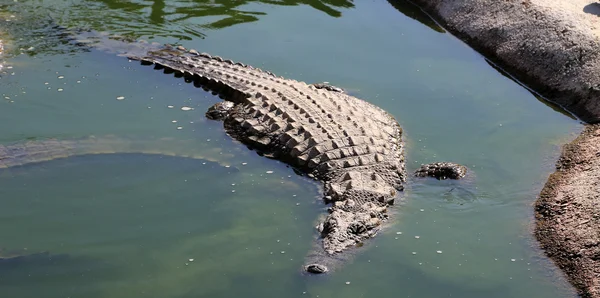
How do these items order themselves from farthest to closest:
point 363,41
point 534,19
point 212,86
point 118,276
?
point 363,41 < point 534,19 < point 212,86 < point 118,276

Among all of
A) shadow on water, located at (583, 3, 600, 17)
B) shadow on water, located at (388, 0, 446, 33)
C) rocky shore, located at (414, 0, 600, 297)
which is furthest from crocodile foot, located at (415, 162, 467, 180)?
shadow on water, located at (388, 0, 446, 33)

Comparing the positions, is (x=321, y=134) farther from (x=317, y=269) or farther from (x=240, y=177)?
(x=317, y=269)

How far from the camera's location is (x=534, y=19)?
39.0ft

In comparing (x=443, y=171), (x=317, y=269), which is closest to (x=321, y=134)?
(x=443, y=171)

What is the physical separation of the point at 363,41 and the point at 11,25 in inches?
231

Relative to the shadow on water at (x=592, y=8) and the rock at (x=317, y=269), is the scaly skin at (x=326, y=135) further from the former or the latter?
the shadow on water at (x=592, y=8)

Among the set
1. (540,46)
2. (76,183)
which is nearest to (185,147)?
(76,183)

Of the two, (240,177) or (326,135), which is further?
(326,135)

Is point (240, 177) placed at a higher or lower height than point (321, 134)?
lower

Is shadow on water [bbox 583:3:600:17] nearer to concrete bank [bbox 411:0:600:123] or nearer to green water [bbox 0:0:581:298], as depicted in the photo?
concrete bank [bbox 411:0:600:123]

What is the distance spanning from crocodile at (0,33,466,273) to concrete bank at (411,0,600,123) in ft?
8.82

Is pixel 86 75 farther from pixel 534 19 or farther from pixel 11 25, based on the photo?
pixel 534 19

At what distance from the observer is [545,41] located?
1147 cm

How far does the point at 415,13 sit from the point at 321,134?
6.06m
